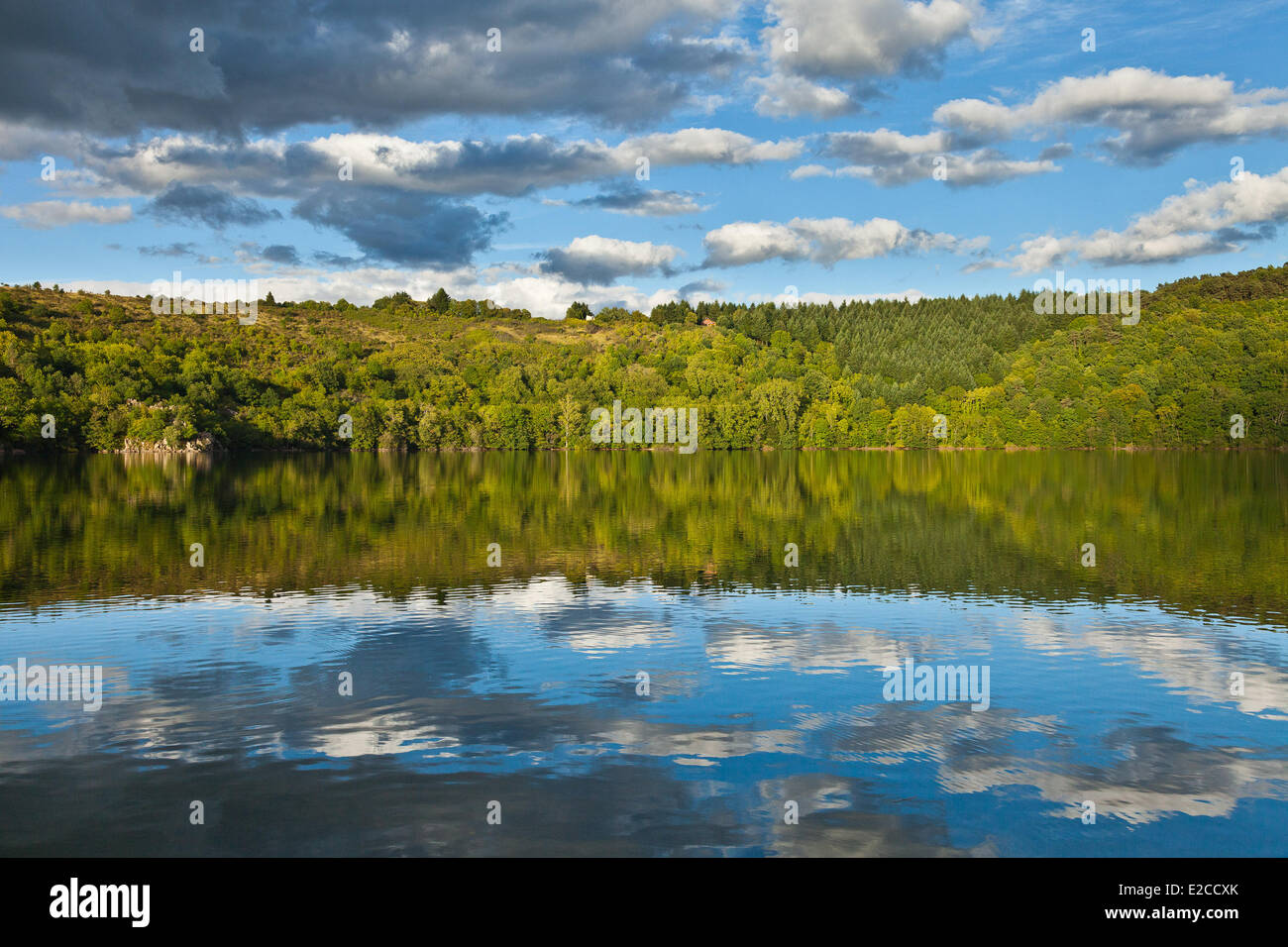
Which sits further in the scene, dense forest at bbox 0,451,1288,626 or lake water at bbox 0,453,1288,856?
dense forest at bbox 0,451,1288,626

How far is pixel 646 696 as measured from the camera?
707 inches

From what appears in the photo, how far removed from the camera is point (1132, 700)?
17.7m

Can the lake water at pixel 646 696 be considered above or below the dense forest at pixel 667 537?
below

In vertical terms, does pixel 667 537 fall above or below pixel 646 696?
above

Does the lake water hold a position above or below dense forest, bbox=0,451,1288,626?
below

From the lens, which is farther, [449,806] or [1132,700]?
[1132,700]

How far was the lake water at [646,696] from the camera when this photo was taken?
1214cm

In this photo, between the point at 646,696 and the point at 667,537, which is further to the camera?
the point at 667,537

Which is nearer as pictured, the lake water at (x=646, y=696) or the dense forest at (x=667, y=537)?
the lake water at (x=646, y=696)

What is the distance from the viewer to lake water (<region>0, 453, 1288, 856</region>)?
1214 centimetres

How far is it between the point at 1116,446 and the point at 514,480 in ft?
474
